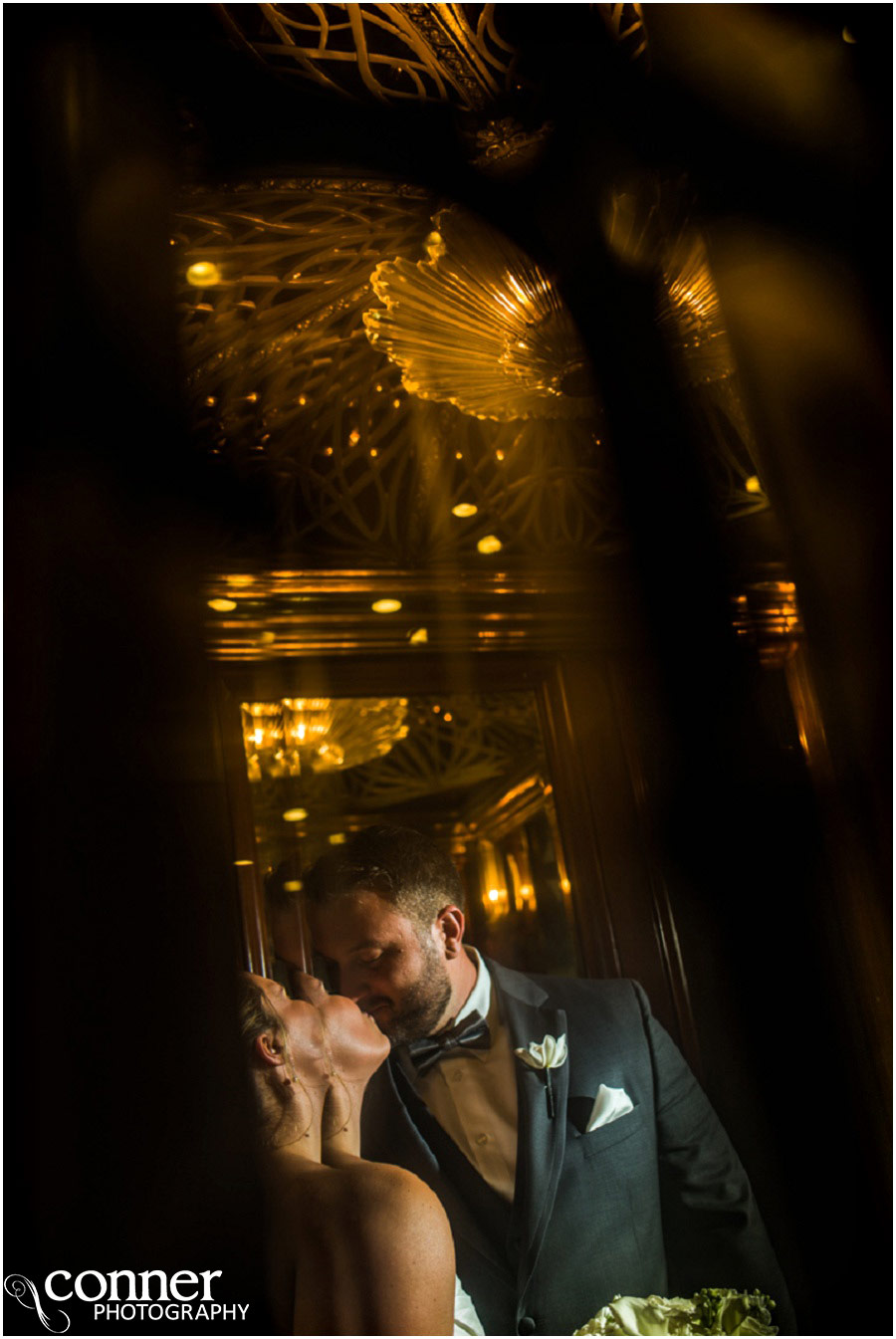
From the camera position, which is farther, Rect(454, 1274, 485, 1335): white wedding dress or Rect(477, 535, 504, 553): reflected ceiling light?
Rect(477, 535, 504, 553): reflected ceiling light

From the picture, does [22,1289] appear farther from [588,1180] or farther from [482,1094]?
[588,1180]

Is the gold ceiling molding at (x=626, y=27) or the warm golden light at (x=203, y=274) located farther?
the warm golden light at (x=203, y=274)

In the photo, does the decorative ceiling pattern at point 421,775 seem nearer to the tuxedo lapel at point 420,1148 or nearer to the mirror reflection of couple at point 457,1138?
the mirror reflection of couple at point 457,1138

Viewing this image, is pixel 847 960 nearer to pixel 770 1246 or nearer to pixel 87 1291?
pixel 770 1246

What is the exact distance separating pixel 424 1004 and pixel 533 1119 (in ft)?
0.67

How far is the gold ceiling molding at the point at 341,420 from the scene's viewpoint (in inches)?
59.9

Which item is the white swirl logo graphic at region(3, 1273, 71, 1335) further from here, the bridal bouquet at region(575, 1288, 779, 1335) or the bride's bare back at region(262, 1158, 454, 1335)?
the bridal bouquet at region(575, 1288, 779, 1335)

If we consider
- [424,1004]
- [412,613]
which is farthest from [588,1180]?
[412,613]

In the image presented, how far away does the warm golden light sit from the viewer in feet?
5.05

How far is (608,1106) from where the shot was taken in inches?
53.4

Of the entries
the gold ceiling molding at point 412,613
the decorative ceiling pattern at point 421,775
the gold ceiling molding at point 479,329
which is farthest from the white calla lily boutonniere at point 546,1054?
the gold ceiling molding at point 479,329

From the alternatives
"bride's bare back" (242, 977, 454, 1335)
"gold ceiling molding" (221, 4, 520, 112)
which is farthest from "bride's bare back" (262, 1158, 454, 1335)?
"gold ceiling molding" (221, 4, 520, 112)

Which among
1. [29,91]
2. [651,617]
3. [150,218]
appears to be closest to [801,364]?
[651,617]

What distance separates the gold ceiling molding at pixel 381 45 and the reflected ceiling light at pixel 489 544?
2.13ft
